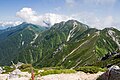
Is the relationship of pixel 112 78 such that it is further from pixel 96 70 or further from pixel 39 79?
pixel 96 70

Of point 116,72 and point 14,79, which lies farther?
point 14,79

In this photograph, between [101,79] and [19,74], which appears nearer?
[101,79]

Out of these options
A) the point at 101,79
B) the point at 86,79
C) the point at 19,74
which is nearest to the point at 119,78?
the point at 101,79

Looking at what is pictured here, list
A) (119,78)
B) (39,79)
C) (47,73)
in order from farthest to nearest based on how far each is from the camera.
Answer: (47,73) → (39,79) → (119,78)

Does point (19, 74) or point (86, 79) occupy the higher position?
point (19, 74)

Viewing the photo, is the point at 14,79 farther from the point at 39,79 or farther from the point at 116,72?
the point at 116,72

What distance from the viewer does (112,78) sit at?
1089 inches

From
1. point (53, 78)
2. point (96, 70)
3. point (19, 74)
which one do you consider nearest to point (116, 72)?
point (53, 78)

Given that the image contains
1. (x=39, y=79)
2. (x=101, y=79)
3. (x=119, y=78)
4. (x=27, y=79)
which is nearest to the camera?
(x=119, y=78)

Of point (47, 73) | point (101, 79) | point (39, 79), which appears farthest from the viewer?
point (47, 73)

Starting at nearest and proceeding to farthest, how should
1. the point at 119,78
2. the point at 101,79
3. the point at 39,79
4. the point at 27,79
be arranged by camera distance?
the point at 119,78 → the point at 101,79 → the point at 39,79 → the point at 27,79

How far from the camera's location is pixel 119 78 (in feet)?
88.1

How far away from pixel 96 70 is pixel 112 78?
559 inches

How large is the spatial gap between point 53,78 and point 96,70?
9.77 metres
